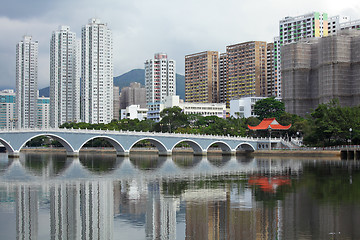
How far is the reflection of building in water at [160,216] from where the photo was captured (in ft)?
56.2

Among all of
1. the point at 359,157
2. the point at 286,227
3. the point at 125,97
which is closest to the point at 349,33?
the point at 359,157

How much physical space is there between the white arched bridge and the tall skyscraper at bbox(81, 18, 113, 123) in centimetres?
5176

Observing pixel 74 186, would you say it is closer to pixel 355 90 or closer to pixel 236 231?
pixel 236 231

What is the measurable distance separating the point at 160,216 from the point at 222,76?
5015 inches

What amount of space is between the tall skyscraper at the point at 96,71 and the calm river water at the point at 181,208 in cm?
8604

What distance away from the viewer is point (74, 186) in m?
30.2

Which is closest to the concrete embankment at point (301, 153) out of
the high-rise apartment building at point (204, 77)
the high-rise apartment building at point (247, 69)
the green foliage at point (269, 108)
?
the green foliage at point (269, 108)

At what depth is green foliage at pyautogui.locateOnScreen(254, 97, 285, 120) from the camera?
95.9 m

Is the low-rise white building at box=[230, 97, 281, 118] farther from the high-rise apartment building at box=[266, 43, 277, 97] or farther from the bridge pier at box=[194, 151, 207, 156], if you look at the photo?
the bridge pier at box=[194, 151, 207, 156]

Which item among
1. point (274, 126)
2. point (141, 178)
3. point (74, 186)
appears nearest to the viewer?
point (74, 186)

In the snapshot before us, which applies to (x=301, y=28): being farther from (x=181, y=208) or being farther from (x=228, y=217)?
(x=228, y=217)

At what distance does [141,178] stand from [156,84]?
363ft

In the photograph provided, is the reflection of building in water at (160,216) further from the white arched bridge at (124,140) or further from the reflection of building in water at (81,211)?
the white arched bridge at (124,140)

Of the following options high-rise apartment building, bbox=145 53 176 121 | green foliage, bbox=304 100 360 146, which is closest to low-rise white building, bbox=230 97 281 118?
high-rise apartment building, bbox=145 53 176 121
